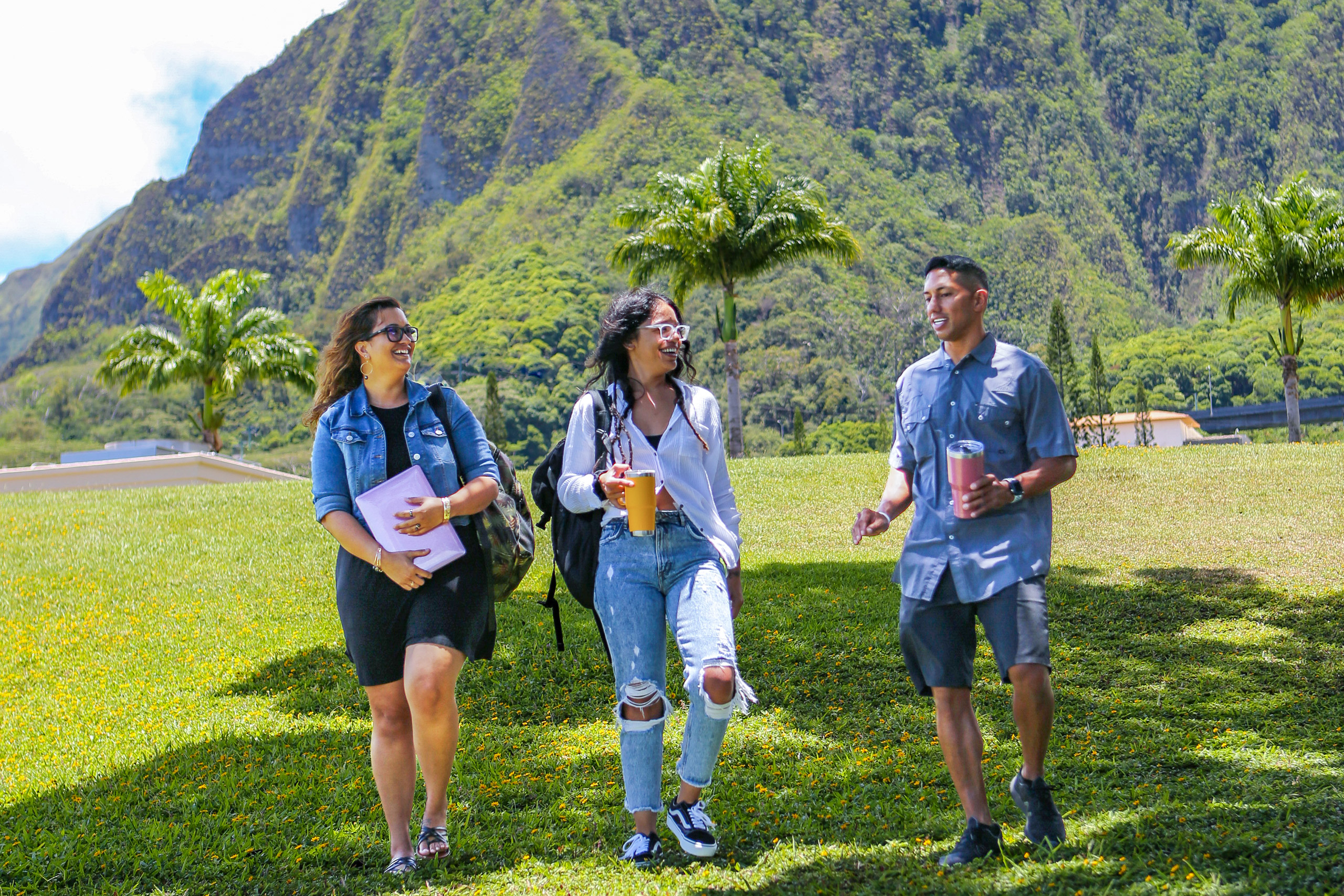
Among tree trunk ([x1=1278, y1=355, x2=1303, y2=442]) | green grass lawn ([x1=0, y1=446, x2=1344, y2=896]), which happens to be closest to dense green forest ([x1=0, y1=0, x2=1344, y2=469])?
tree trunk ([x1=1278, y1=355, x2=1303, y2=442])

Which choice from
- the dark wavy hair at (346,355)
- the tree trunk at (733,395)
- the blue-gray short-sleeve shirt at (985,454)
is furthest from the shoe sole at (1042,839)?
the tree trunk at (733,395)

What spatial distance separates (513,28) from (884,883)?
172437 mm

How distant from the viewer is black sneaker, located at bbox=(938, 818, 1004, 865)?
3.69 meters

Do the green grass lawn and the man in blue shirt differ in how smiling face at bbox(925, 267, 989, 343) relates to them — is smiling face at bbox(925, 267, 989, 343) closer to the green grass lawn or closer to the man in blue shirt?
the man in blue shirt

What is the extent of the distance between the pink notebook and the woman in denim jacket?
3 centimetres

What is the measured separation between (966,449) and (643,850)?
179cm

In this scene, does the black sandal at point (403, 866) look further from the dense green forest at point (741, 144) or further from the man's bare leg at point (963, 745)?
the dense green forest at point (741, 144)

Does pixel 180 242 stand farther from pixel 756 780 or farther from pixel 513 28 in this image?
pixel 756 780

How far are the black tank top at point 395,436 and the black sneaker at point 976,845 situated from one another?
2.30m

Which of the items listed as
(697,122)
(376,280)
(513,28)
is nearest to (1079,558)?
(697,122)

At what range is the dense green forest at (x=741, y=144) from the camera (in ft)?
316

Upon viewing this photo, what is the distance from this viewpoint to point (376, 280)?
140375 mm

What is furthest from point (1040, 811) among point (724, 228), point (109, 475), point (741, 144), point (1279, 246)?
point (741, 144)

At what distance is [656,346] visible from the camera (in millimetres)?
3986
